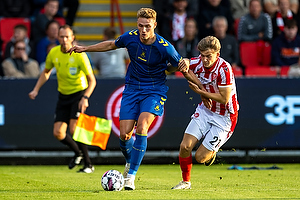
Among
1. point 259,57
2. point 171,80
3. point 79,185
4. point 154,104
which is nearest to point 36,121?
point 171,80

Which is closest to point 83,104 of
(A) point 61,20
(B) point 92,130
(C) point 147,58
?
(B) point 92,130

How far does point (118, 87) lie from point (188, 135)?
4000mm

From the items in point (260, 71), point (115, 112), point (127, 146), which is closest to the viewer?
point (127, 146)

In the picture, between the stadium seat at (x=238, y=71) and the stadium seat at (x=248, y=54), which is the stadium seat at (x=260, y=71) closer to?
the stadium seat at (x=238, y=71)

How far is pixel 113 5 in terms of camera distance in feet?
51.5

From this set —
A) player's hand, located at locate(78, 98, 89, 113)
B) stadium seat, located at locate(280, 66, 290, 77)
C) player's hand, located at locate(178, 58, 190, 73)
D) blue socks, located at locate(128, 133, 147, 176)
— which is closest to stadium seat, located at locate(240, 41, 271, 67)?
stadium seat, located at locate(280, 66, 290, 77)

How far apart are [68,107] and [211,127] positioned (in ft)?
10.8

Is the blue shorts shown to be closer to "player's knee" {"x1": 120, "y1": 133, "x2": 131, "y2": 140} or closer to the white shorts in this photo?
"player's knee" {"x1": 120, "y1": 133, "x2": 131, "y2": 140}

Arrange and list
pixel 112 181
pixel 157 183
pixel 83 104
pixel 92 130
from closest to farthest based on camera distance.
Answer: pixel 112 181 → pixel 157 183 → pixel 83 104 → pixel 92 130

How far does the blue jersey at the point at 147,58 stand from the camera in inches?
291

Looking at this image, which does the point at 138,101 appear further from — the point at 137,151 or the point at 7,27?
the point at 7,27

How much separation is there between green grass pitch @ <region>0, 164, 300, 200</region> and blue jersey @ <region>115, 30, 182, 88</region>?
4.55ft

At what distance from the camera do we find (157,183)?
836 cm

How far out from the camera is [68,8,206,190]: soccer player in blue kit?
7270mm
